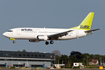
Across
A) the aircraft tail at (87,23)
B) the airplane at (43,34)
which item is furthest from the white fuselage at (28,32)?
the aircraft tail at (87,23)

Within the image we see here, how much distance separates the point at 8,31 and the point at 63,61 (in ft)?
289

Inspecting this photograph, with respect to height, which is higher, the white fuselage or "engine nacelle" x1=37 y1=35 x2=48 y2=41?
the white fuselage

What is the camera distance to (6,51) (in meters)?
141

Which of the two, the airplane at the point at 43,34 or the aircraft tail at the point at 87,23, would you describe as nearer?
the airplane at the point at 43,34

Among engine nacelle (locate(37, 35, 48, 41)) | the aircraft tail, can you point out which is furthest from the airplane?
the aircraft tail

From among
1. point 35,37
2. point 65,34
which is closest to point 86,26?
point 65,34

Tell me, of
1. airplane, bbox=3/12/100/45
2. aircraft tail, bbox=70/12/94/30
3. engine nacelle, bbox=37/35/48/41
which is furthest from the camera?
aircraft tail, bbox=70/12/94/30

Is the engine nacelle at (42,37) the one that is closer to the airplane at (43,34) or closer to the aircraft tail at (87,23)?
the airplane at (43,34)

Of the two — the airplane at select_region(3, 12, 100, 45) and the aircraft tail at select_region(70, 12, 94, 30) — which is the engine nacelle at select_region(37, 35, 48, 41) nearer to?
the airplane at select_region(3, 12, 100, 45)

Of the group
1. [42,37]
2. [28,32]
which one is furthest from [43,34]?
[28,32]

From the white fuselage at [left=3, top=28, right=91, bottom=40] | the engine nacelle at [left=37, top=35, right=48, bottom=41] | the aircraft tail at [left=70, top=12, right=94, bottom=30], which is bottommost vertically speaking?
the engine nacelle at [left=37, top=35, right=48, bottom=41]

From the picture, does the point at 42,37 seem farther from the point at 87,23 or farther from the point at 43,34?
the point at 87,23

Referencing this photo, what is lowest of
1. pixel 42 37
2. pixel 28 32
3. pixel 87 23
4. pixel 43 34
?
pixel 42 37

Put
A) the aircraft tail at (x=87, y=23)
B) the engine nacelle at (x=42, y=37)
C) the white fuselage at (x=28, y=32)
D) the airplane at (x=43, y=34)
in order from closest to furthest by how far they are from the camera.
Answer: the white fuselage at (x=28, y=32) → the airplane at (x=43, y=34) → the engine nacelle at (x=42, y=37) → the aircraft tail at (x=87, y=23)
